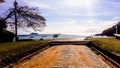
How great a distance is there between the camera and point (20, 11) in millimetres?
40000

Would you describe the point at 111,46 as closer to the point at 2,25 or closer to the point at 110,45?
the point at 110,45

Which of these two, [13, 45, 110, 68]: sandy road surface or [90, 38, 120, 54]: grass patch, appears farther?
[90, 38, 120, 54]: grass patch

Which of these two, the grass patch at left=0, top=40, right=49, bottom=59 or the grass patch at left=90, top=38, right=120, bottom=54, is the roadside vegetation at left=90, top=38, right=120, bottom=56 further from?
the grass patch at left=0, top=40, right=49, bottom=59

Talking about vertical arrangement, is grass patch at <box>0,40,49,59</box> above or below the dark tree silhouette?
below

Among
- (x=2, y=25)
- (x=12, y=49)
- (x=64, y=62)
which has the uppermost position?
(x=2, y=25)

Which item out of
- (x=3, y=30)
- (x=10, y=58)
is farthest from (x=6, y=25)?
(x=10, y=58)

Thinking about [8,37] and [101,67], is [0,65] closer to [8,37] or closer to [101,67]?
[101,67]

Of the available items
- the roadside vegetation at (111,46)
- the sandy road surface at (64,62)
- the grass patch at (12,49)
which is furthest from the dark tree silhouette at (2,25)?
the sandy road surface at (64,62)

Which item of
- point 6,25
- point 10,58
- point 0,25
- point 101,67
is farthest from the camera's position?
point 6,25

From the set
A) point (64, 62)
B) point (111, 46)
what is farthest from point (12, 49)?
point (111, 46)

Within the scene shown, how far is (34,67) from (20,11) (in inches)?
1053

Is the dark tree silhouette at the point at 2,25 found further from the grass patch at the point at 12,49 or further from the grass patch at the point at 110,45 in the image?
the grass patch at the point at 110,45

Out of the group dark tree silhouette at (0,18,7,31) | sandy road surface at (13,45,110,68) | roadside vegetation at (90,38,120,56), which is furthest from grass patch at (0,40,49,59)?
dark tree silhouette at (0,18,7,31)

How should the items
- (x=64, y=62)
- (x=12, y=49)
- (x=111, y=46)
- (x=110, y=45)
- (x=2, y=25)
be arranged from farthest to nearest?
(x=2, y=25), (x=110, y=45), (x=111, y=46), (x=12, y=49), (x=64, y=62)
